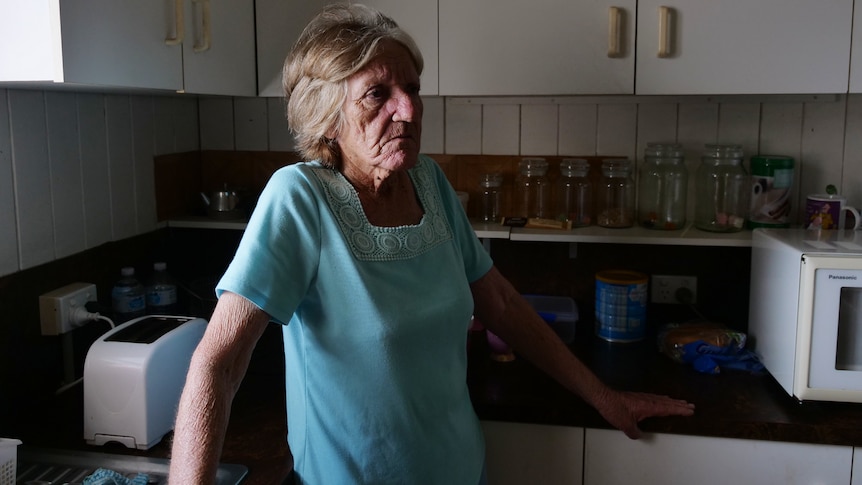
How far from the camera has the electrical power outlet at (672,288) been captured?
2.10m

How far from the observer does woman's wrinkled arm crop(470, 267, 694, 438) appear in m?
1.60

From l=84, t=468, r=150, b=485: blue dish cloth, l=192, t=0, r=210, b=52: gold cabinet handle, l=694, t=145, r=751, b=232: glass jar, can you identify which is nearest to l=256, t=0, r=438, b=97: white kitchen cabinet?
l=192, t=0, r=210, b=52: gold cabinet handle

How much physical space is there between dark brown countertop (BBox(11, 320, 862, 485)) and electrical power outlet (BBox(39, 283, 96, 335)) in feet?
0.54

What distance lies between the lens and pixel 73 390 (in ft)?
5.69

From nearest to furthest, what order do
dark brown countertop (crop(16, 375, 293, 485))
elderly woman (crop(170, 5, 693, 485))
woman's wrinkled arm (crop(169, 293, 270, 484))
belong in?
woman's wrinkled arm (crop(169, 293, 270, 484)) < elderly woman (crop(170, 5, 693, 485)) < dark brown countertop (crop(16, 375, 293, 485))

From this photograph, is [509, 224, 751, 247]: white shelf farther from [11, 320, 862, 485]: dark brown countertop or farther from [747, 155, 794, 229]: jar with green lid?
[11, 320, 862, 485]: dark brown countertop

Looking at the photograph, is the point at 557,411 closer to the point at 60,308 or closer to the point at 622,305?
the point at 622,305

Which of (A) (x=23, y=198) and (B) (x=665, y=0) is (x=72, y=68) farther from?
(B) (x=665, y=0)

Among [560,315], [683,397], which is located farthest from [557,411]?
[560,315]

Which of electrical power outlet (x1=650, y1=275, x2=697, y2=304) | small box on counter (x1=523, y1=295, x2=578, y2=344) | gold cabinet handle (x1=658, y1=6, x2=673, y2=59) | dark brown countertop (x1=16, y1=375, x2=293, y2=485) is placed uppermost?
gold cabinet handle (x1=658, y1=6, x2=673, y2=59)

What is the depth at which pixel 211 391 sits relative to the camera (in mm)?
1063

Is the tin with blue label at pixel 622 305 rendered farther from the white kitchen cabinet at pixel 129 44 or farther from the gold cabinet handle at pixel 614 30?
the white kitchen cabinet at pixel 129 44

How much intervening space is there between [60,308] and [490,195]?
1.08m

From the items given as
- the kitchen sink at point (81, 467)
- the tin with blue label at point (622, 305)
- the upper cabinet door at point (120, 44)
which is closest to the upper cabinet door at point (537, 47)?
the tin with blue label at point (622, 305)
